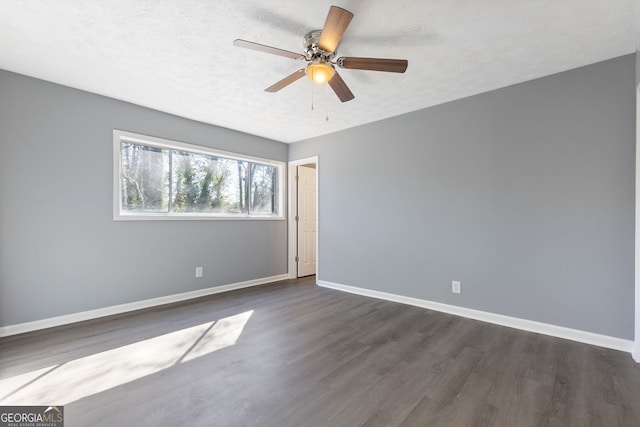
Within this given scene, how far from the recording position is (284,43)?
7.20 ft

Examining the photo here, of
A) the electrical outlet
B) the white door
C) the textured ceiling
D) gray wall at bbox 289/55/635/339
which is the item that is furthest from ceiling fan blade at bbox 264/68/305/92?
the white door

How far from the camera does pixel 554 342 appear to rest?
2.51 meters

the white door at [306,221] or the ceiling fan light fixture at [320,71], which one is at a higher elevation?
the ceiling fan light fixture at [320,71]

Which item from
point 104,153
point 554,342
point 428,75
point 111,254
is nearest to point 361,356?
point 554,342

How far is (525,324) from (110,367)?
376cm

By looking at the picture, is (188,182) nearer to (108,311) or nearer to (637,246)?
(108,311)

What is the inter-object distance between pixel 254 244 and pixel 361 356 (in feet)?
9.39

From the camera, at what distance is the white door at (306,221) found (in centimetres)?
530

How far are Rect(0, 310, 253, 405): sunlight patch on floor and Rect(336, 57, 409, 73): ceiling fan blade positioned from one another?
2.55 meters

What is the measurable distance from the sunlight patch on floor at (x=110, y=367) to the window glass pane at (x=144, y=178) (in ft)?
5.70

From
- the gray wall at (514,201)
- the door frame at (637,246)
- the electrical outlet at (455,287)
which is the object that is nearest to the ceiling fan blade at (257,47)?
the gray wall at (514,201)

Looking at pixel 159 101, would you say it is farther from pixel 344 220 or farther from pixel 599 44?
pixel 599 44

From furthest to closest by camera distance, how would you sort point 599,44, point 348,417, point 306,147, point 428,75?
point 306,147
point 428,75
point 599,44
point 348,417

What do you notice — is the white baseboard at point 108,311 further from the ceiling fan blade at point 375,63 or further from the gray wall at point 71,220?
the ceiling fan blade at point 375,63
